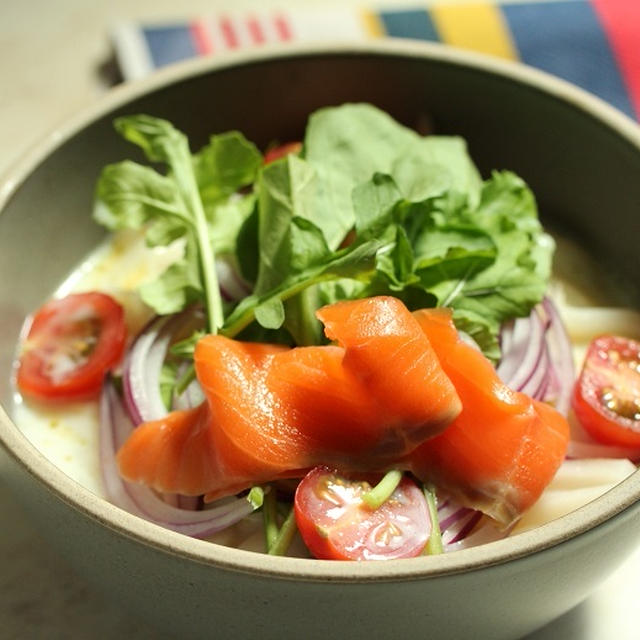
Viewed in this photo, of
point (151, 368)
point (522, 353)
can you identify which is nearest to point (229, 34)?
point (151, 368)

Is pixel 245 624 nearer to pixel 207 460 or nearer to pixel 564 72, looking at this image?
pixel 207 460

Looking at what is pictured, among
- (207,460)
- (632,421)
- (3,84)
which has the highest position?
(3,84)

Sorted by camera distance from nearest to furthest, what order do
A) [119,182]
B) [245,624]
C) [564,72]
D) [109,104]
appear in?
[245,624] → [119,182] → [109,104] → [564,72]

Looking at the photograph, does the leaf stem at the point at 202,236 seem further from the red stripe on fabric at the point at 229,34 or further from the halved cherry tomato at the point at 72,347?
the red stripe on fabric at the point at 229,34

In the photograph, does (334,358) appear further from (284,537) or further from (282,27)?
(282,27)

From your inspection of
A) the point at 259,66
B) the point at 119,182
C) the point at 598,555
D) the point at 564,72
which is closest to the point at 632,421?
the point at 598,555

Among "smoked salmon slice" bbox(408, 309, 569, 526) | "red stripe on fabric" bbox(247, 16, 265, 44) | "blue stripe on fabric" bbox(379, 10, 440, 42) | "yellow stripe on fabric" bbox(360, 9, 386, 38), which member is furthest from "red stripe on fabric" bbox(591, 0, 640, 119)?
"smoked salmon slice" bbox(408, 309, 569, 526)

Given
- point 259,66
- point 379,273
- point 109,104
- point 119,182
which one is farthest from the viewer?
point 259,66

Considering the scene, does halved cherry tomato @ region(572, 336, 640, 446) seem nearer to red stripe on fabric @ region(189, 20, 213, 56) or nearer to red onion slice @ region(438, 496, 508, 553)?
red onion slice @ region(438, 496, 508, 553)
